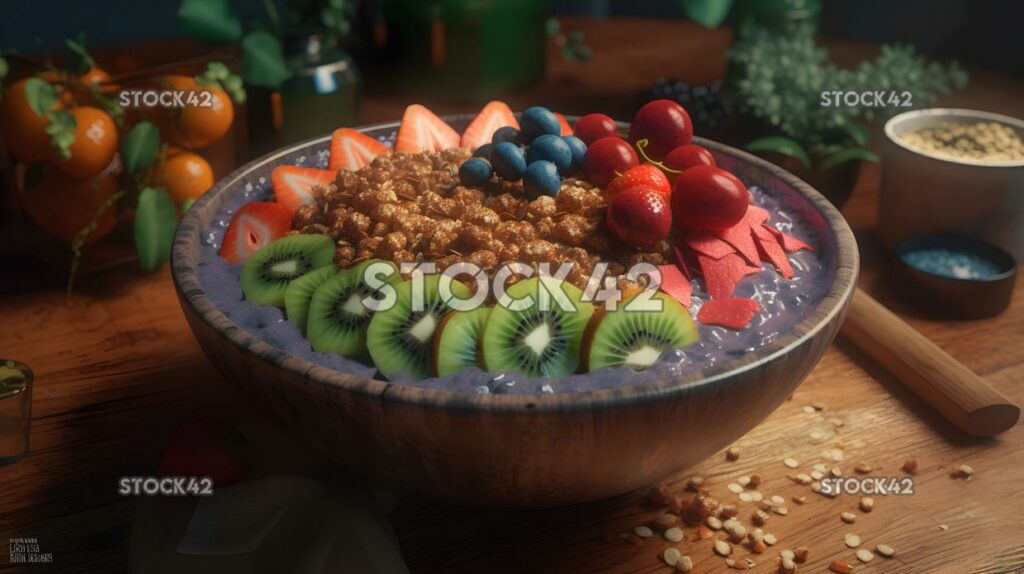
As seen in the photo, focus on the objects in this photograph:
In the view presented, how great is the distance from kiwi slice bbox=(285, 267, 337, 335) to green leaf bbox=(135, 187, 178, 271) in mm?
456

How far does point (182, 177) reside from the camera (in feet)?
4.94

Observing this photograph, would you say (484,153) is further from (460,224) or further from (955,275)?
(955,275)

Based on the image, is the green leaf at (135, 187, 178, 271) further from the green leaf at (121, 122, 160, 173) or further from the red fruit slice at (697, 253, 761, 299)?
the red fruit slice at (697, 253, 761, 299)

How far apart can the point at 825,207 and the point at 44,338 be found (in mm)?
1060

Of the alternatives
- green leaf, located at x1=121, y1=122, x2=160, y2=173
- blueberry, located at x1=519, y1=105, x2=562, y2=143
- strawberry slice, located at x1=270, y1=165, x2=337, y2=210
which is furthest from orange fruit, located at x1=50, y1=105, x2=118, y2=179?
blueberry, located at x1=519, y1=105, x2=562, y2=143

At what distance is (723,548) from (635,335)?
0.82 ft

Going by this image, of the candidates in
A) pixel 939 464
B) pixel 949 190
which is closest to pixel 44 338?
pixel 939 464

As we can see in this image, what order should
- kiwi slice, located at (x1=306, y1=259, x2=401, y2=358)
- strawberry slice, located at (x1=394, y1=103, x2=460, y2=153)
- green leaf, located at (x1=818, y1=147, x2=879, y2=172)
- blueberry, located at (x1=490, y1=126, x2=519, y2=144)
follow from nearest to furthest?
kiwi slice, located at (x1=306, y1=259, x2=401, y2=358) → blueberry, located at (x1=490, y1=126, x2=519, y2=144) → strawberry slice, located at (x1=394, y1=103, x2=460, y2=153) → green leaf, located at (x1=818, y1=147, x2=879, y2=172)

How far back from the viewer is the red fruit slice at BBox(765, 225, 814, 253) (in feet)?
3.88

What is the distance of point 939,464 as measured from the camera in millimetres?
1152

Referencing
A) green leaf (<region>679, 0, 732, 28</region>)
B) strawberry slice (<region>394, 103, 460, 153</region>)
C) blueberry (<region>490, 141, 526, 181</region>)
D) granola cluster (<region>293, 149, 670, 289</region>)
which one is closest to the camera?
granola cluster (<region>293, 149, 670, 289</region>)

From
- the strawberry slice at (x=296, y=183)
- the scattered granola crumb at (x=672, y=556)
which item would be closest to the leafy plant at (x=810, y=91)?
the strawberry slice at (x=296, y=183)

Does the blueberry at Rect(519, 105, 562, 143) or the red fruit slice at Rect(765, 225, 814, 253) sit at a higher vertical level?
the blueberry at Rect(519, 105, 562, 143)

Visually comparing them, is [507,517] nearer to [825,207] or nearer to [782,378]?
[782,378]
